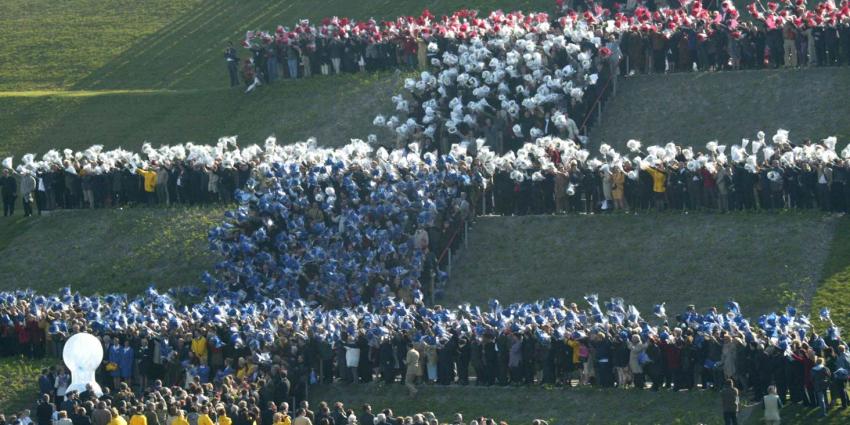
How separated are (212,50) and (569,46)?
66.6 feet

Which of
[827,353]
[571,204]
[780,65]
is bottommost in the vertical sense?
[827,353]

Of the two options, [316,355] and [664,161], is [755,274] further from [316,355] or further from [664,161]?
[316,355]

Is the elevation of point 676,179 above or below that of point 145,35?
below

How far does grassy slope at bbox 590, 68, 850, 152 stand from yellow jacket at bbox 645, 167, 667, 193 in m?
5.75

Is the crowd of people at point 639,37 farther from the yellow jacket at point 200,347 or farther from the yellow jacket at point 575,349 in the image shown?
the yellow jacket at point 200,347

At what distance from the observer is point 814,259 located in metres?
46.8

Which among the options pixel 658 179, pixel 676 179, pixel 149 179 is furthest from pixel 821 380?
pixel 149 179

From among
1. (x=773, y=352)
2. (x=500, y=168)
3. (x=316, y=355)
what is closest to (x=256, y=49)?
(x=500, y=168)

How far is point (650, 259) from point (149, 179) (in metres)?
15.1

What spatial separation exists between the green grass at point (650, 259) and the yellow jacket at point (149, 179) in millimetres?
10014

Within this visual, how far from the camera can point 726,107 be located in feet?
187

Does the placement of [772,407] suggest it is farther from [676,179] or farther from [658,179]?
[658,179]

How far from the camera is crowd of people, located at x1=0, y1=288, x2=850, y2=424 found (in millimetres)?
39719

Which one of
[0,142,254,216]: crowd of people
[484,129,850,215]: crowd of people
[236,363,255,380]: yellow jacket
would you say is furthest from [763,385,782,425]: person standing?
[0,142,254,216]: crowd of people
